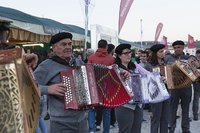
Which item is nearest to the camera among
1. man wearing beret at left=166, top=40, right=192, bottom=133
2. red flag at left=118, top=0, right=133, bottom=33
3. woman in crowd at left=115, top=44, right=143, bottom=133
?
woman in crowd at left=115, top=44, right=143, bottom=133

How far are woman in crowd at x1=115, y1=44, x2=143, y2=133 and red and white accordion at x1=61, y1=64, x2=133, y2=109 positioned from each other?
566mm

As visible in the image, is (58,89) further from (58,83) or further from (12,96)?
(12,96)

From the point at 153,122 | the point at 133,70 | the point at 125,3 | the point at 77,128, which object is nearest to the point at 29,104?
the point at 77,128

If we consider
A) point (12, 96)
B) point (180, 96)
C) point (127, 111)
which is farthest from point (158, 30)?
point (12, 96)

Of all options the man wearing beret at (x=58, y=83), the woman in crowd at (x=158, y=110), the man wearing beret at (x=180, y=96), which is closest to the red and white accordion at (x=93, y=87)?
the man wearing beret at (x=58, y=83)

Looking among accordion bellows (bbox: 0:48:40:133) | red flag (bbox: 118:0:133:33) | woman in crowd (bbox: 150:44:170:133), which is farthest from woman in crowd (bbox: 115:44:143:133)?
red flag (bbox: 118:0:133:33)

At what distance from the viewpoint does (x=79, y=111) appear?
11.6 feet

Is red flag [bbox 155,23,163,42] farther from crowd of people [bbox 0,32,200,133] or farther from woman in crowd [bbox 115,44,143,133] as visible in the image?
woman in crowd [bbox 115,44,143,133]

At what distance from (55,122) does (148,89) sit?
169 cm

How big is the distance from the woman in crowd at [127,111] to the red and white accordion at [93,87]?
0.57 metres

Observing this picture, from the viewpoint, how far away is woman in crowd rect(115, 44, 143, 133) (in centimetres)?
456

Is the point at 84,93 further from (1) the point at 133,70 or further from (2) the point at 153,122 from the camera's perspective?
(2) the point at 153,122

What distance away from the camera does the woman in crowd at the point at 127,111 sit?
15.0 feet

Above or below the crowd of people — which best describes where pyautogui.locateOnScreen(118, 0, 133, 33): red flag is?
above
